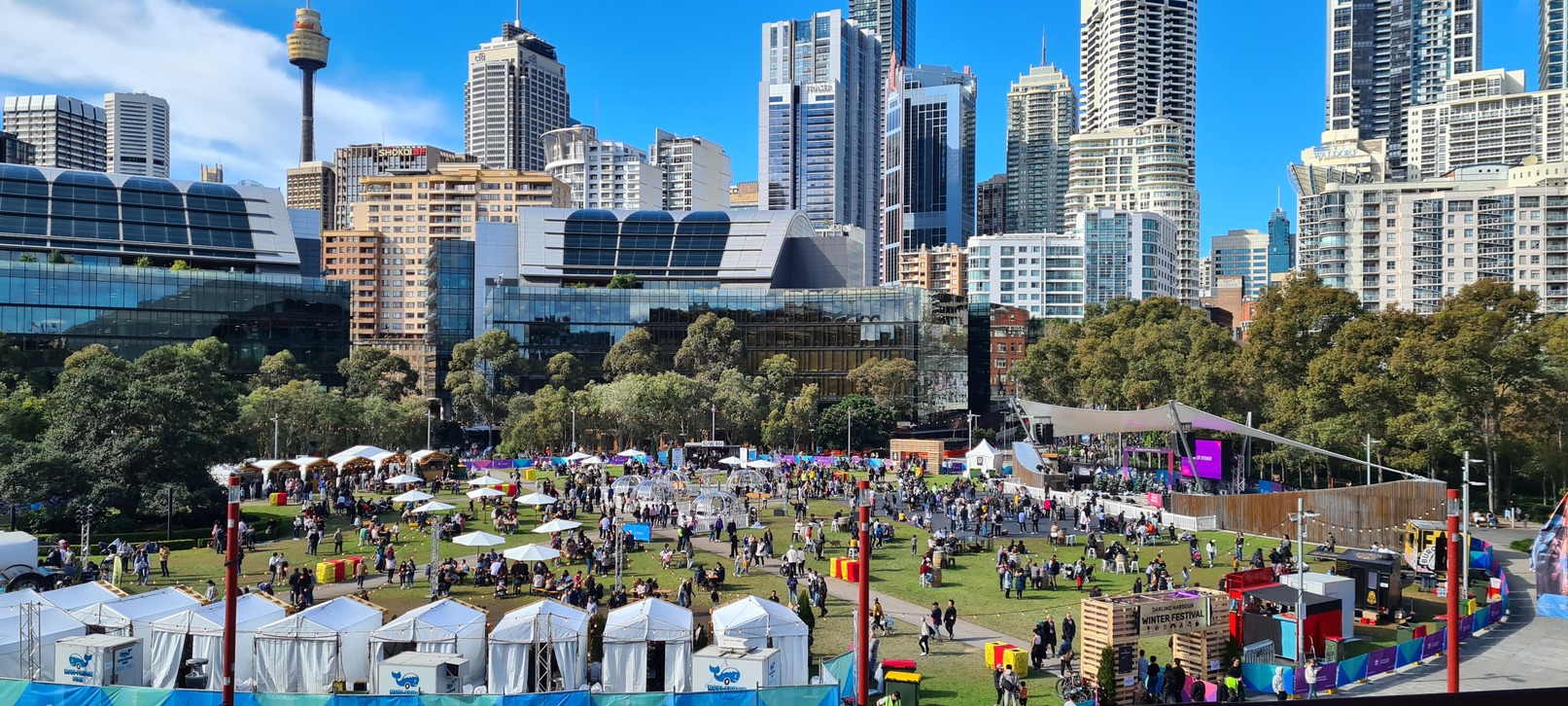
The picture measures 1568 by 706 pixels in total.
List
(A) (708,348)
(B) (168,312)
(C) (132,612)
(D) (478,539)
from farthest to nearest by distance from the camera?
(A) (708,348) < (B) (168,312) < (D) (478,539) < (C) (132,612)

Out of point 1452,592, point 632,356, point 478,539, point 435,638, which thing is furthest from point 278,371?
point 1452,592

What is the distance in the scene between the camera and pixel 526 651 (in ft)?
72.7

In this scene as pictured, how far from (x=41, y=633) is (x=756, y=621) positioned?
13.7 metres

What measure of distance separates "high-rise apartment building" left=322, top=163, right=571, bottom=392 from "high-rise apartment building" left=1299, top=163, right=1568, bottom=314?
390ft

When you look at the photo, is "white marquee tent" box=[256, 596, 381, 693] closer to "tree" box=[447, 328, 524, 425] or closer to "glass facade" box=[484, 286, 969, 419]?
"tree" box=[447, 328, 524, 425]

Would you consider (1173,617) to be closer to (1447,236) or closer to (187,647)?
(187,647)

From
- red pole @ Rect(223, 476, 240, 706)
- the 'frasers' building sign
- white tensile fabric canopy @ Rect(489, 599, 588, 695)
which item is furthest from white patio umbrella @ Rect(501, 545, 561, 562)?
the 'frasers' building sign

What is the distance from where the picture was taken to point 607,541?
38344 mm

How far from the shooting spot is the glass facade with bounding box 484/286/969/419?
10956cm

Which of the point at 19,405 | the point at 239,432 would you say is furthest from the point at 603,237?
the point at 19,405

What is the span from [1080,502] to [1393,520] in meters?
13.9

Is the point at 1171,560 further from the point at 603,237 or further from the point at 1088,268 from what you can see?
the point at 1088,268

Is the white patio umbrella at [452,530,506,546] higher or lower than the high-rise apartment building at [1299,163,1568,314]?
lower

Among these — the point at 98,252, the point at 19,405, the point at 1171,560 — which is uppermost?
the point at 98,252
